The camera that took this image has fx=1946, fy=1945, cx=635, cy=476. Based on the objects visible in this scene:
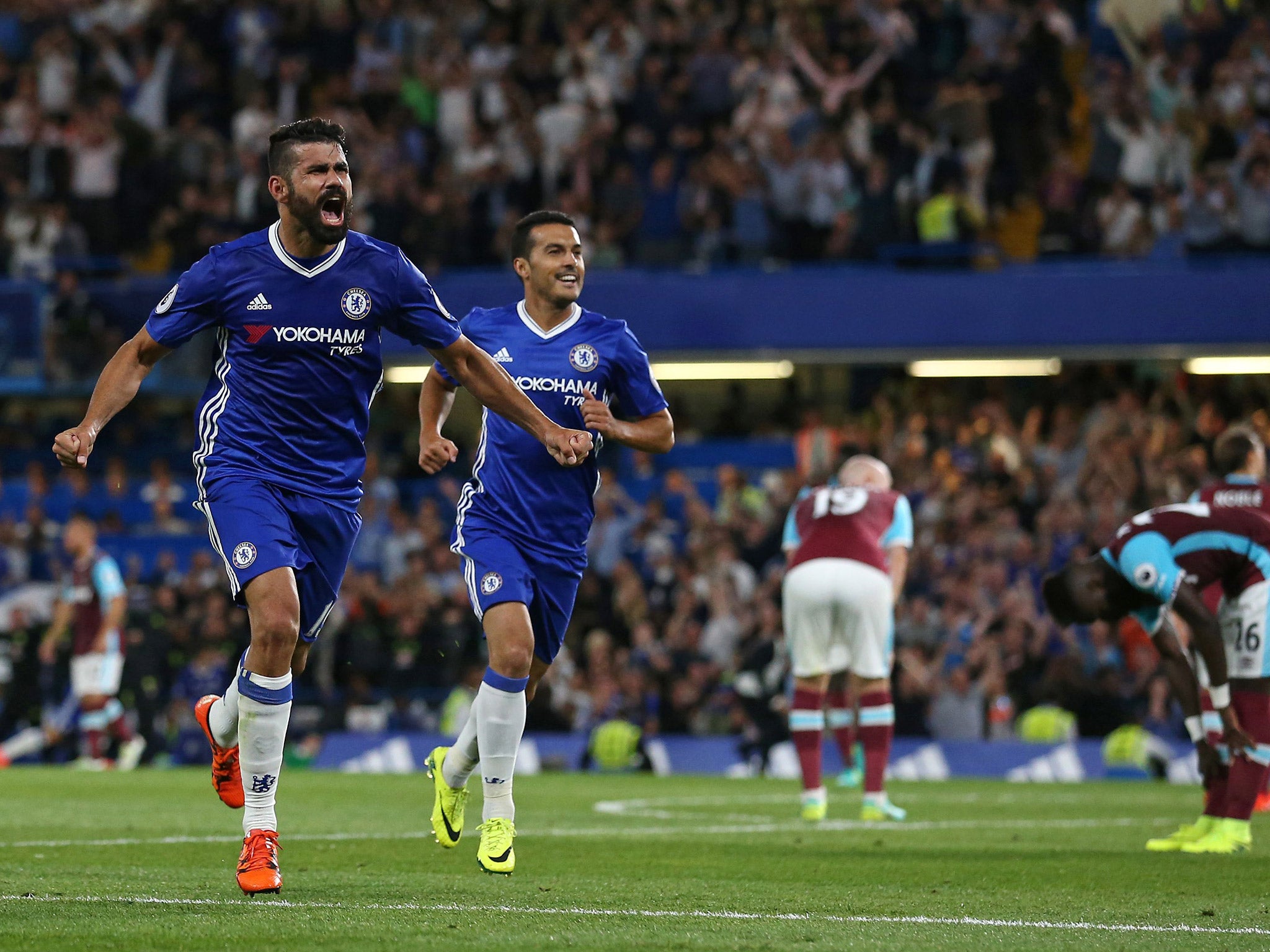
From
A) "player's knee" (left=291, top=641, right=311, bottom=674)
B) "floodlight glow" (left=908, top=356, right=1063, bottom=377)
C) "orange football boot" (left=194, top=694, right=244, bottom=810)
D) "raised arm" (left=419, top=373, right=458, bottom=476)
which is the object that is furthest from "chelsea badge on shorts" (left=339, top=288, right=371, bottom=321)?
"floodlight glow" (left=908, top=356, right=1063, bottom=377)

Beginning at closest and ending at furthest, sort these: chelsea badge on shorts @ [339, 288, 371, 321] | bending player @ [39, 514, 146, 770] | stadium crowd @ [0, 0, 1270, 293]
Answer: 1. chelsea badge on shorts @ [339, 288, 371, 321]
2. bending player @ [39, 514, 146, 770]
3. stadium crowd @ [0, 0, 1270, 293]

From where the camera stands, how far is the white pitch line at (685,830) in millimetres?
9789

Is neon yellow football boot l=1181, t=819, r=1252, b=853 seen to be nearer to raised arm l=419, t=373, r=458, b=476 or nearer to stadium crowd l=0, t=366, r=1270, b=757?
raised arm l=419, t=373, r=458, b=476

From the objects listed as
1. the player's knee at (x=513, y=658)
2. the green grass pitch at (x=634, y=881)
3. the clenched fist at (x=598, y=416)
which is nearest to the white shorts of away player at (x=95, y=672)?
the green grass pitch at (x=634, y=881)

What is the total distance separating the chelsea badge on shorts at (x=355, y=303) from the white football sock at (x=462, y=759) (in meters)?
1.98

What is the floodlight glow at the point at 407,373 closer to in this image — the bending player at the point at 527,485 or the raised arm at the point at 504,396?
the bending player at the point at 527,485

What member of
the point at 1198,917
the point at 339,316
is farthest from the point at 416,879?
the point at 1198,917

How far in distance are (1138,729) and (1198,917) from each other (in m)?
12.5

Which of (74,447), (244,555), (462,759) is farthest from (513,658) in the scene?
(74,447)

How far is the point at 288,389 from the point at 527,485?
4.66 feet

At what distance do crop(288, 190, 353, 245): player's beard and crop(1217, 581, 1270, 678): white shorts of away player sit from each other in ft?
16.2

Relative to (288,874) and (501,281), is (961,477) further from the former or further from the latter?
(288,874)

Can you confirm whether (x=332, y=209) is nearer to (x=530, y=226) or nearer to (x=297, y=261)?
(x=297, y=261)

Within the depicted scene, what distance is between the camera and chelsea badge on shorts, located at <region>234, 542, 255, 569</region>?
701cm
